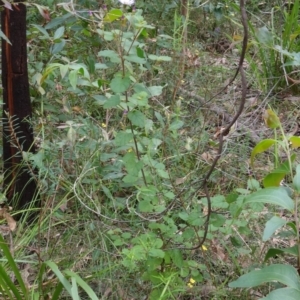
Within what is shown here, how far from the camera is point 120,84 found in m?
1.67

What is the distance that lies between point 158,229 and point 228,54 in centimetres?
227

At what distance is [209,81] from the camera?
131 inches

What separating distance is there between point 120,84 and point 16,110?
663 millimetres

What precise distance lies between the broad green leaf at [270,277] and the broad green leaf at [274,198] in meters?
0.16

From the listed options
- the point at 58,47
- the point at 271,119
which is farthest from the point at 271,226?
the point at 58,47

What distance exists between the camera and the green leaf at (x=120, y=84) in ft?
5.43

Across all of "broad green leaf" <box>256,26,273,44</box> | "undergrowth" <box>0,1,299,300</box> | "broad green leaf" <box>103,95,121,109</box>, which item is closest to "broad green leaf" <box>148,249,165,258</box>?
"undergrowth" <box>0,1,299,300</box>

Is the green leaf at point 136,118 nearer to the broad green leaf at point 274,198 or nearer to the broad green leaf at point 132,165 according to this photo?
the broad green leaf at point 132,165

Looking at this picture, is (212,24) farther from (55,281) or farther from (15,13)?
(55,281)

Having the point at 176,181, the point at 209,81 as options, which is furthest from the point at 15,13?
the point at 209,81

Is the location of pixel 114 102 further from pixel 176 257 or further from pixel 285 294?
pixel 285 294

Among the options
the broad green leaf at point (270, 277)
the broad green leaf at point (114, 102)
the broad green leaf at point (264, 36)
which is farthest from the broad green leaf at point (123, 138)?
the broad green leaf at point (264, 36)

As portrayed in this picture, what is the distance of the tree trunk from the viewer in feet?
6.64

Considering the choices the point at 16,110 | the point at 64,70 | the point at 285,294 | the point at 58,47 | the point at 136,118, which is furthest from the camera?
the point at 58,47
